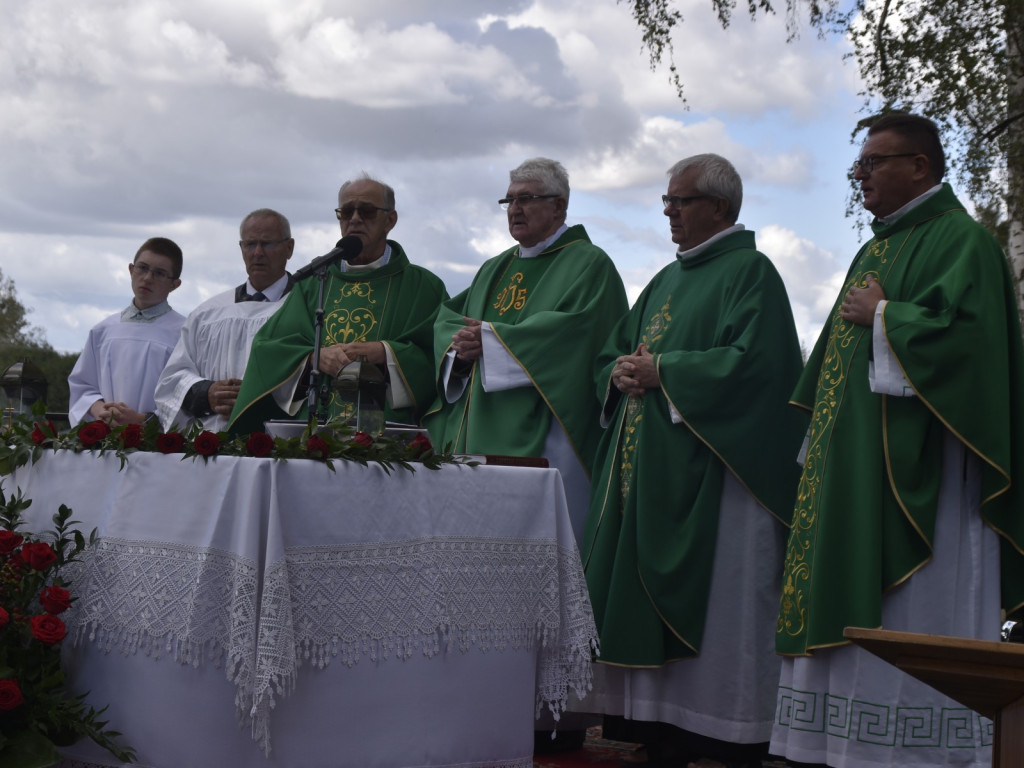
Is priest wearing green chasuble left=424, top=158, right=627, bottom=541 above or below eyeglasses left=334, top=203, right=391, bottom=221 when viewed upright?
below

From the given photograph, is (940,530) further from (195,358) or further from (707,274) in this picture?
(195,358)

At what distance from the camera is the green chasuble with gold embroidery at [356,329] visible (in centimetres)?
556

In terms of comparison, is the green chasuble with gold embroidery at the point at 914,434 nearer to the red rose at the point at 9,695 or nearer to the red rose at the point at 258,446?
the red rose at the point at 258,446

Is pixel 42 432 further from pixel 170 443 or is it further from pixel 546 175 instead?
pixel 546 175

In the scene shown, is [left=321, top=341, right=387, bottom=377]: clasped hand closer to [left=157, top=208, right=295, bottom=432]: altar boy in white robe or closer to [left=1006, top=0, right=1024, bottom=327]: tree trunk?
[left=157, top=208, right=295, bottom=432]: altar boy in white robe

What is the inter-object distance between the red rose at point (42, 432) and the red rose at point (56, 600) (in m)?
0.64

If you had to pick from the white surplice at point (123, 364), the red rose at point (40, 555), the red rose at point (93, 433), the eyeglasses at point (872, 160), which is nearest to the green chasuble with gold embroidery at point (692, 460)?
the eyeglasses at point (872, 160)

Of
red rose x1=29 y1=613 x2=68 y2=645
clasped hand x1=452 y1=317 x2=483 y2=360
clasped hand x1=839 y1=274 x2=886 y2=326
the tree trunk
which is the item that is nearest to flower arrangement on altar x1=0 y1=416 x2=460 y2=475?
red rose x1=29 y1=613 x2=68 y2=645

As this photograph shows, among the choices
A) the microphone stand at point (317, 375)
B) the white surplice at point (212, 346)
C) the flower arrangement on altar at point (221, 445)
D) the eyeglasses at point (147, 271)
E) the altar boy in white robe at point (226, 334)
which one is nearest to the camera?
the flower arrangement on altar at point (221, 445)

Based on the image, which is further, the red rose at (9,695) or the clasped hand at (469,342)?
the clasped hand at (469,342)

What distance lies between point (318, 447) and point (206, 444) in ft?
1.06

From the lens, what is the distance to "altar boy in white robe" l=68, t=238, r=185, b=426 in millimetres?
6637

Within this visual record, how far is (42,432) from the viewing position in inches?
158

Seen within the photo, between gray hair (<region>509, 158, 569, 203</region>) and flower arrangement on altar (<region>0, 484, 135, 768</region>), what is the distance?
9.22 feet
